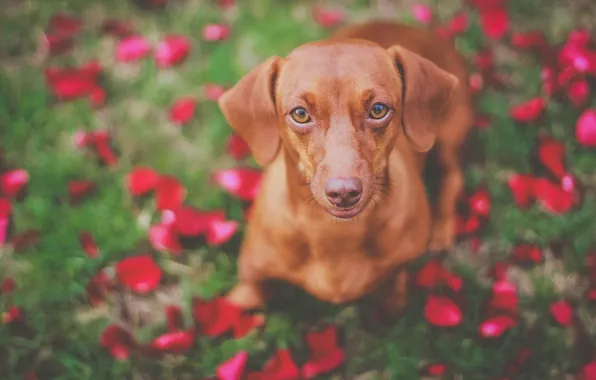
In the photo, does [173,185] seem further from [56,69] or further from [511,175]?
[511,175]

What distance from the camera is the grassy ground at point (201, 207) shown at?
8.11ft

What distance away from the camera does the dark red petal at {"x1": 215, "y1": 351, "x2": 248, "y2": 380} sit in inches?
90.3

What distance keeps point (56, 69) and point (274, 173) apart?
1720 millimetres

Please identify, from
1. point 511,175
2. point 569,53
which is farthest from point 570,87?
point 511,175

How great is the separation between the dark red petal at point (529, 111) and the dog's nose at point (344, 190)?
1.54 metres

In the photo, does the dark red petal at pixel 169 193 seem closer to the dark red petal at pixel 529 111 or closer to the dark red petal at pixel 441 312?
the dark red petal at pixel 441 312

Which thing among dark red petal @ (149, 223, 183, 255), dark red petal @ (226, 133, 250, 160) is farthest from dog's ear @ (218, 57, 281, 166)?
dark red petal @ (226, 133, 250, 160)

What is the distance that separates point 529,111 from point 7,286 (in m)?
2.49

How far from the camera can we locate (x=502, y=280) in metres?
2.64

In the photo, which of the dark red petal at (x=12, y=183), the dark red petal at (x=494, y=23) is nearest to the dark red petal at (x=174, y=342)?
the dark red petal at (x=12, y=183)

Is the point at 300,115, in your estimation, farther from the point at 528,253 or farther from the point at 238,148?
the point at 528,253

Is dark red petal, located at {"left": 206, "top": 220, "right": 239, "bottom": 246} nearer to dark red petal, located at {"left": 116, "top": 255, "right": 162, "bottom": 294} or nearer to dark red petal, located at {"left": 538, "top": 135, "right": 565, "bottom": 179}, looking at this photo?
dark red petal, located at {"left": 116, "top": 255, "right": 162, "bottom": 294}

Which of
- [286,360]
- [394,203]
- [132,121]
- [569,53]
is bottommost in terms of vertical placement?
[286,360]

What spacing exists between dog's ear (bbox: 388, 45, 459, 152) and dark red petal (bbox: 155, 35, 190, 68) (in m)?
1.67
